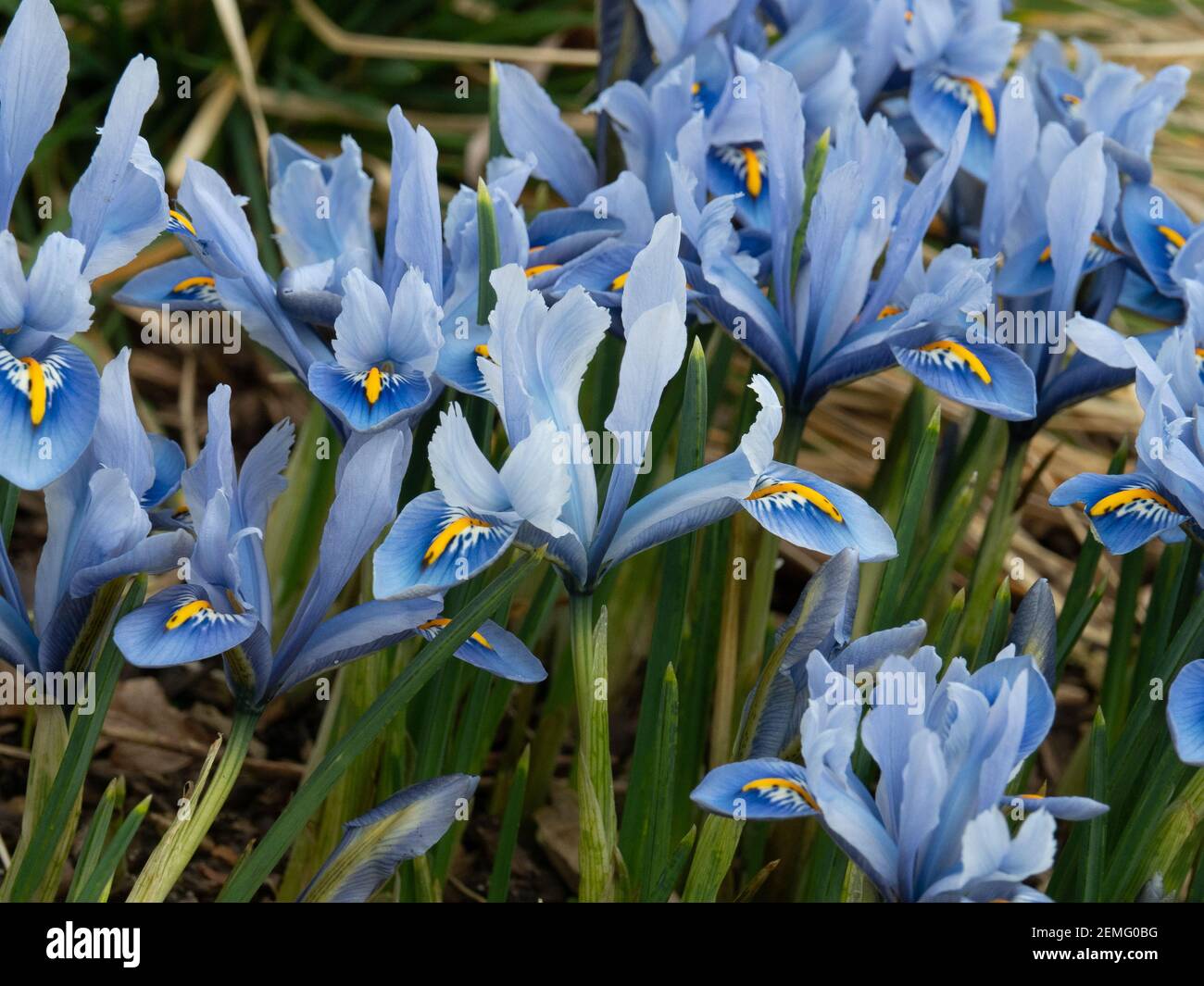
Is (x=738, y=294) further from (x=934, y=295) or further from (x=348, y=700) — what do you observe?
(x=348, y=700)

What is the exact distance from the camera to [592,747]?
1.32m

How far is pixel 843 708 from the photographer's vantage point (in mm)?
1163

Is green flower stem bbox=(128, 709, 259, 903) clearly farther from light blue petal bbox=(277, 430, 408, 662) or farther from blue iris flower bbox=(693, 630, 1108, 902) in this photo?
blue iris flower bbox=(693, 630, 1108, 902)

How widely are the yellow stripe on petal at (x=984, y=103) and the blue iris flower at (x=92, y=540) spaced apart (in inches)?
50.0

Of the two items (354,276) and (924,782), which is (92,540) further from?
(924,782)

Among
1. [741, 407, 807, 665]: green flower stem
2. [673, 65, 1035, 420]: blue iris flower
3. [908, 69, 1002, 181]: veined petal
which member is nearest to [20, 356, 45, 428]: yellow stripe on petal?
[673, 65, 1035, 420]: blue iris flower

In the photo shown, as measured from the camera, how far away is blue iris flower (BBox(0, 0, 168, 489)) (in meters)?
1.17

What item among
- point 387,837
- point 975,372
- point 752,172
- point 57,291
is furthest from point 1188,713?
point 57,291

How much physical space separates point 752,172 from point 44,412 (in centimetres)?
104

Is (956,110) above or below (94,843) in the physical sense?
above

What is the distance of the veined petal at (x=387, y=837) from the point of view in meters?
1.30

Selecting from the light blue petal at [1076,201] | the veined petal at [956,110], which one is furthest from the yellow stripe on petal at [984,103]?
the light blue petal at [1076,201]

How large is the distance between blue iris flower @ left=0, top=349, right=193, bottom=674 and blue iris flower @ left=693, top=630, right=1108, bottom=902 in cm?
53
